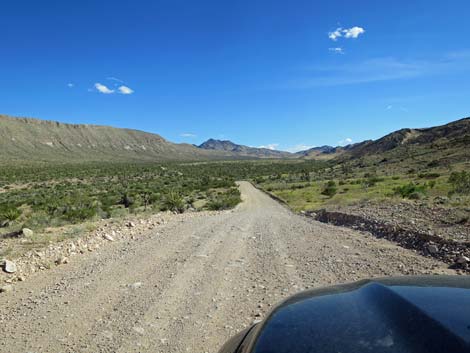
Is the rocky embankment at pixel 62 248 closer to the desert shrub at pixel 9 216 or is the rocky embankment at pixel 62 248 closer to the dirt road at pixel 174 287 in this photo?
the dirt road at pixel 174 287

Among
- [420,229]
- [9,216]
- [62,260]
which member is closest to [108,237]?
[62,260]

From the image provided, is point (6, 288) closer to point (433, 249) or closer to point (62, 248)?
point (62, 248)

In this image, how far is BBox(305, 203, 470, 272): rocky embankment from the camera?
24.7 feet

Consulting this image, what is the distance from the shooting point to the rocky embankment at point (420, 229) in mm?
7543

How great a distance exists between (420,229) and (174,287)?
714cm

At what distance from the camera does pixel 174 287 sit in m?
6.27

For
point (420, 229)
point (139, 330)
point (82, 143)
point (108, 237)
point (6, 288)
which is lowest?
point (139, 330)

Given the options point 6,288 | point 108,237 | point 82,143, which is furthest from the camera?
point 82,143

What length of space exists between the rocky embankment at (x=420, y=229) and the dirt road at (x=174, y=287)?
1.49 ft

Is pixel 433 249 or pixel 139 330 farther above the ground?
pixel 433 249

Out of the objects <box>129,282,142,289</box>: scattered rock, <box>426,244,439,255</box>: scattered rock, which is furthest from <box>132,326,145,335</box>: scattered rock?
<box>426,244,439,255</box>: scattered rock

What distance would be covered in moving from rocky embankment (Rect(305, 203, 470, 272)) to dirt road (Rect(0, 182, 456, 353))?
0.46 m

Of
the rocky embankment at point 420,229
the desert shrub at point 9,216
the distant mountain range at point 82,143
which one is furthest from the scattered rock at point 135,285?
the distant mountain range at point 82,143

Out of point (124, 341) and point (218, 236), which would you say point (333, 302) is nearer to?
point (124, 341)
